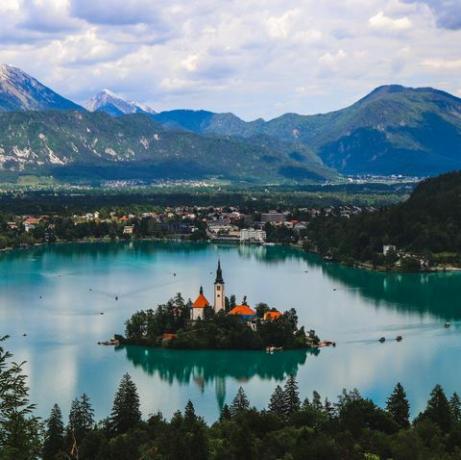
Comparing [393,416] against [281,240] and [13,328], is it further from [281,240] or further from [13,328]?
[281,240]

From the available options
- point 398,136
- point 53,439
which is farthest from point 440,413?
point 398,136

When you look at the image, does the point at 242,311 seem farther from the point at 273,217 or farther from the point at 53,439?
the point at 273,217

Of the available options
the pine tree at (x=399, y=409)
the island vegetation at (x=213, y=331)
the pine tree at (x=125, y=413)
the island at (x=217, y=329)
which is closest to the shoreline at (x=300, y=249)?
the island at (x=217, y=329)

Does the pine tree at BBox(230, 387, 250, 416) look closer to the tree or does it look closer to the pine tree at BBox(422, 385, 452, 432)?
the pine tree at BBox(422, 385, 452, 432)

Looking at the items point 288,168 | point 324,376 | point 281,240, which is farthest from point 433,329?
point 288,168

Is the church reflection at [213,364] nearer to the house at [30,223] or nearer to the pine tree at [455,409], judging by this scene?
the pine tree at [455,409]

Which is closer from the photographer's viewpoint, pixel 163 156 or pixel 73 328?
pixel 73 328
